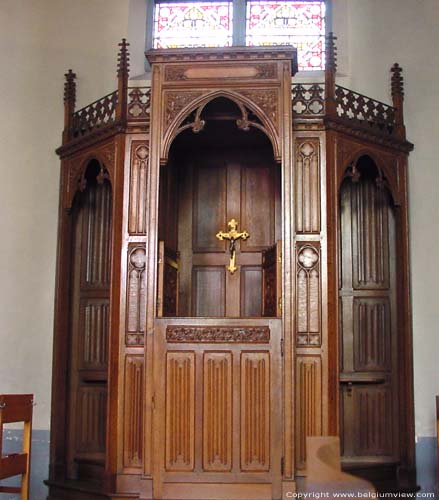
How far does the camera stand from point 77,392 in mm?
9148

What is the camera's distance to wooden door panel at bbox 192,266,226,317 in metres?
9.16

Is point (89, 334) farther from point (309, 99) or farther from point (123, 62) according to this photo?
point (309, 99)

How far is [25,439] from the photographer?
7.50 metres

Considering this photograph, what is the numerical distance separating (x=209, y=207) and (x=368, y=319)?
2.06m

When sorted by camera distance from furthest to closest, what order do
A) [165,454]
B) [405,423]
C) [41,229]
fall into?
[41,229]
[405,423]
[165,454]

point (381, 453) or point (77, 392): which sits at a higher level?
point (77, 392)

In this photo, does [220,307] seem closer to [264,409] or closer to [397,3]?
[264,409]

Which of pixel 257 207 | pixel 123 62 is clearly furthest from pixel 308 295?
pixel 123 62

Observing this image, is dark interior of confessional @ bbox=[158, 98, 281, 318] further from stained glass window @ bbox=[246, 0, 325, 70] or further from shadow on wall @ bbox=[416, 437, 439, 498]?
shadow on wall @ bbox=[416, 437, 439, 498]

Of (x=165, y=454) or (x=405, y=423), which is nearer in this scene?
(x=165, y=454)

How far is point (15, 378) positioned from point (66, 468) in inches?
42.5

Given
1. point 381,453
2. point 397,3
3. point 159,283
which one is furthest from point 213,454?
point 397,3

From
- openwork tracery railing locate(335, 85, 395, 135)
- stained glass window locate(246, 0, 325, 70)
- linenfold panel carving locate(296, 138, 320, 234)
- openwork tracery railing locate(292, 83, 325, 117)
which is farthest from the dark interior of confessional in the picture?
stained glass window locate(246, 0, 325, 70)

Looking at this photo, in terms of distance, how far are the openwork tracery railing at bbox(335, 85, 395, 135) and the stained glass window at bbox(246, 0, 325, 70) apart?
1.06m
